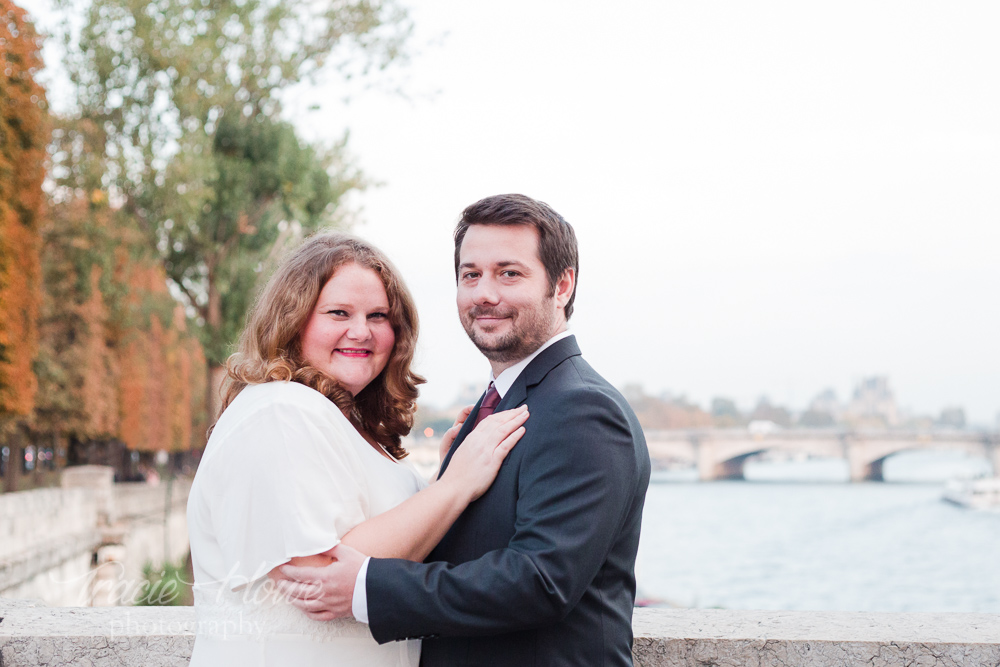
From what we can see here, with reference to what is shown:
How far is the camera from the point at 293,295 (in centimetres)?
259

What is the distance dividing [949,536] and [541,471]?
172 ft

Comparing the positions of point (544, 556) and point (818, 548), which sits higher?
point (544, 556)

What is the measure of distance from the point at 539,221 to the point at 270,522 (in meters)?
1.12

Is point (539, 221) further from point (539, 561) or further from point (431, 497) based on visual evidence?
point (539, 561)

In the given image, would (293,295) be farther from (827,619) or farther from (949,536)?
(949,536)

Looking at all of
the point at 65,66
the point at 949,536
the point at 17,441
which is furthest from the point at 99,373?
the point at 949,536

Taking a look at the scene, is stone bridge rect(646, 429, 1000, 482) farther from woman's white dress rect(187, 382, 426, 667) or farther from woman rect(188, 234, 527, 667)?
woman's white dress rect(187, 382, 426, 667)

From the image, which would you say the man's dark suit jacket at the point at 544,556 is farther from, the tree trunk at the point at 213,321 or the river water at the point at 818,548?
the river water at the point at 818,548

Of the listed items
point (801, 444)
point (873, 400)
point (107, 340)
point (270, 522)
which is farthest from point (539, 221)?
point (873, 400)

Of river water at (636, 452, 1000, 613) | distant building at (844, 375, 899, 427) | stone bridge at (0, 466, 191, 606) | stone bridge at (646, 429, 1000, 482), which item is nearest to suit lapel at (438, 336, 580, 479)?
stone bridge at (0, 466, 191, 606)

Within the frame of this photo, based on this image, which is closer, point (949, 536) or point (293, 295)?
point (293, 295)

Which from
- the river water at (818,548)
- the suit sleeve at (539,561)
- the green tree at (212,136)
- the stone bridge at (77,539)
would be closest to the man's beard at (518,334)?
the suit sleeve at (539,561)

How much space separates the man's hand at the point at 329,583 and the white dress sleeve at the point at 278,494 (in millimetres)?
42

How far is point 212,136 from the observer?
12461mm
